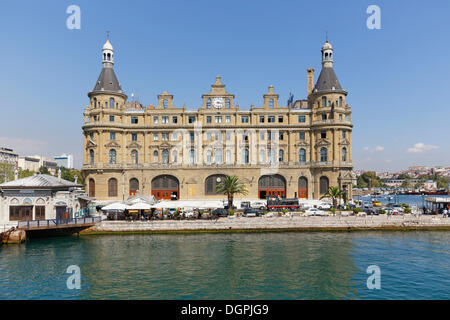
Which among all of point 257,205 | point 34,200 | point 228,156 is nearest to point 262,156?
point 228,156

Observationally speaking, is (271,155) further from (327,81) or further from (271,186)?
(327,81)

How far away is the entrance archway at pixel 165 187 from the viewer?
80438 millimetres

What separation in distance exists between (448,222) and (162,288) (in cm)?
5105

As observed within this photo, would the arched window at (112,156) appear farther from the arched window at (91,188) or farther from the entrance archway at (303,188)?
the entrance archway at (303,188)

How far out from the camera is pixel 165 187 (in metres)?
80.6

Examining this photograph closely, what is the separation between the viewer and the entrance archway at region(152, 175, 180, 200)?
80.4 metres

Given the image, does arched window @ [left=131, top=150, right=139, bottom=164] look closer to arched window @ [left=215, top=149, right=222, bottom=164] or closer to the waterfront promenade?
arched window @ [left=215, top=149, right=222, bottom=164]

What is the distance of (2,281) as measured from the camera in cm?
2977

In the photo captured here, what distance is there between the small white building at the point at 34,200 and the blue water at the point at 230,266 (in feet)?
20.9

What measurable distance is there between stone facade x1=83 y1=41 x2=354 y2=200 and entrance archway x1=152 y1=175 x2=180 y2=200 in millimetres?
124

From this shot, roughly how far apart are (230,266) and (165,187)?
1961 inches

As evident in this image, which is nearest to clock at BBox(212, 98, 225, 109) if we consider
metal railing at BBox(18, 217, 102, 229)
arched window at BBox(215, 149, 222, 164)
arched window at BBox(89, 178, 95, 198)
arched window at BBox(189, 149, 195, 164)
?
arched window at BBox(215, 149, 222, 164)
